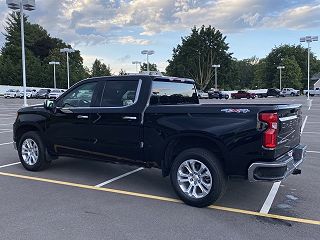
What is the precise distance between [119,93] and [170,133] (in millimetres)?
1298

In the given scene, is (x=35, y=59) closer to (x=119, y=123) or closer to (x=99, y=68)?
(x=99, y=68)

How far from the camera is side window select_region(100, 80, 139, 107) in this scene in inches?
252

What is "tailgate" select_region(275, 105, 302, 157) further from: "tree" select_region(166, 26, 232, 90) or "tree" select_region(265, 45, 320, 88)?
"tree" select_region(265, 45, 320, 88)


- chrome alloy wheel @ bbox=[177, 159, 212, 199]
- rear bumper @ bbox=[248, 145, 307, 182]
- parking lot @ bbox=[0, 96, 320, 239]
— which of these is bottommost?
parking lot @ bbox=[0, 96, 320, 239]

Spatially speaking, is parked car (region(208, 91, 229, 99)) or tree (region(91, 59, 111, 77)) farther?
tree (region(91, 59, 111, 77))

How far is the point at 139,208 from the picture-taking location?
5.57 meters

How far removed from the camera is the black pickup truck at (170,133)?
5.19m

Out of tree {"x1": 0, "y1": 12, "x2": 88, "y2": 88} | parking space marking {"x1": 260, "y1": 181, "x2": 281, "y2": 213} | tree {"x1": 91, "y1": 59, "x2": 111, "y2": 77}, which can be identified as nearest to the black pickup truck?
parking space marking {"x1": 260, "y1": 181, "x2": 281, "y2": 213}

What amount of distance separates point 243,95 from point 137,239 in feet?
206

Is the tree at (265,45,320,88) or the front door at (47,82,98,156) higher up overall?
the tree at (265,45,320,88)

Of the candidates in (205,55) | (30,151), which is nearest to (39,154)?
(30,151)

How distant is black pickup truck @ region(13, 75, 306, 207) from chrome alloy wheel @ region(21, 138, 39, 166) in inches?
0.8

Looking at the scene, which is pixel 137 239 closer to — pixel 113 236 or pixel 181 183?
pixel 113 236

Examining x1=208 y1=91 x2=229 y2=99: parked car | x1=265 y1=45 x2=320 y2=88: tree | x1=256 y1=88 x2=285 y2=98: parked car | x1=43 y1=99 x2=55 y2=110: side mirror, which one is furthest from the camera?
x1=265 y1=45 x2=320 y2=88: tree
